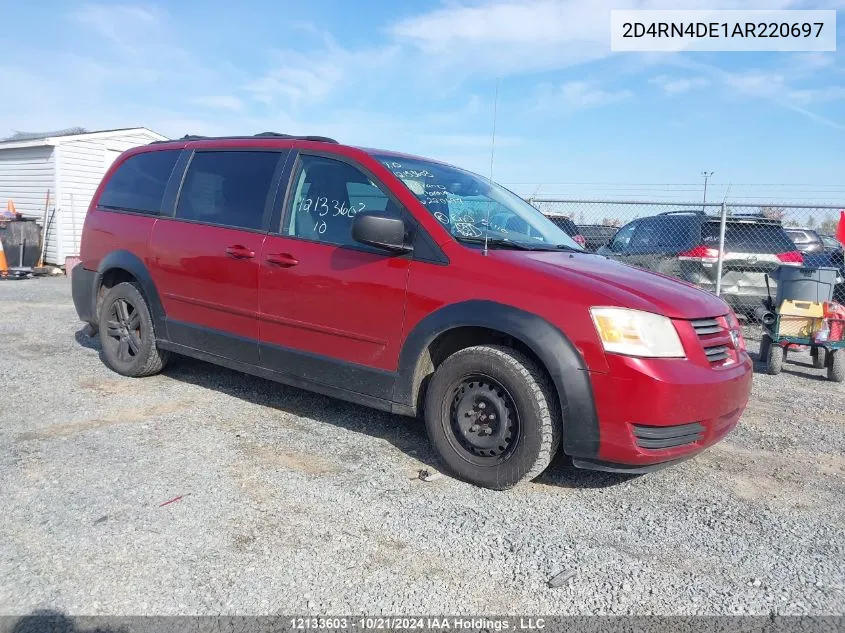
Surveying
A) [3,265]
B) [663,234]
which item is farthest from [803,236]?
[3,265]

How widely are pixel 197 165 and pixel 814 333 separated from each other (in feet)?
19.2

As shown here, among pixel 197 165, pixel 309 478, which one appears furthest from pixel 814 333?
pixel 197 165

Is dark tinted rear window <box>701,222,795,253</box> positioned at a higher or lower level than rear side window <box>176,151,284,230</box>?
higher

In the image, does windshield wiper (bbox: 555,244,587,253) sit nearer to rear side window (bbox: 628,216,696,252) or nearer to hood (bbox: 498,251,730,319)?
hood (bbox: 498,251,730,319)

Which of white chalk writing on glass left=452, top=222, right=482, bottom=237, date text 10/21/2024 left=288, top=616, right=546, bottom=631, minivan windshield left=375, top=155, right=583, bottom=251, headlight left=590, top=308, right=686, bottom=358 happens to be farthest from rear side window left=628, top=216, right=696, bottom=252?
date text 10/21/2024 left=288, top=616, right=546, bottom=631

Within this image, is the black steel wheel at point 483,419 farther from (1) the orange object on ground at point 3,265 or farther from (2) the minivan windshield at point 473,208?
(1) the orange object on ground at point 3,265

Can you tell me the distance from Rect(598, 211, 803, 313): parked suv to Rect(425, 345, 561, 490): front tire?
5805 millimetres

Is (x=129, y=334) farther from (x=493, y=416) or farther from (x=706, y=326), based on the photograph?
(x=706, y=326)

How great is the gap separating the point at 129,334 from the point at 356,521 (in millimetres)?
3070

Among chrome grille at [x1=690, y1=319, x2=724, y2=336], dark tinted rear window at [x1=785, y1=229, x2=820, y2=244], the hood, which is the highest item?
dark tinted rear window at [x1=785, y1=229, x2=820, y2=244]

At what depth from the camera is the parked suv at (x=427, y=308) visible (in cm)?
308

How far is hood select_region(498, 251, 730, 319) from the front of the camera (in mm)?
3123

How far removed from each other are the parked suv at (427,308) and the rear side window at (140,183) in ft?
0.09

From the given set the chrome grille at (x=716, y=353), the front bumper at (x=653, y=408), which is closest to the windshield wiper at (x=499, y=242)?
the front bumper at (x=653, y=408)
